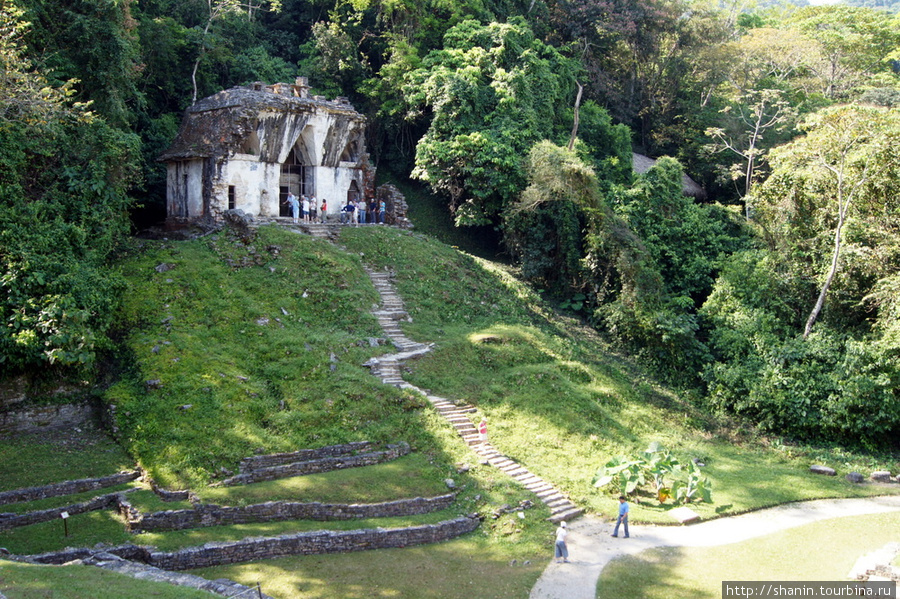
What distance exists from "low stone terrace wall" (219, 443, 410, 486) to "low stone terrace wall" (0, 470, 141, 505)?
2.41 metres

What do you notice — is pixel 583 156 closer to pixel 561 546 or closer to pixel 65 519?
pixel 561 546

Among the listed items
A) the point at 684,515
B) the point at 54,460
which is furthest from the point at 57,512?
the point at 684,515

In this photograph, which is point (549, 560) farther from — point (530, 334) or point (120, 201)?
point (120, 201)

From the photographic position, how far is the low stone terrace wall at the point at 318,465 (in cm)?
1661

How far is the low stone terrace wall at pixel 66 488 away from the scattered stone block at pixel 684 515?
43.3 ft

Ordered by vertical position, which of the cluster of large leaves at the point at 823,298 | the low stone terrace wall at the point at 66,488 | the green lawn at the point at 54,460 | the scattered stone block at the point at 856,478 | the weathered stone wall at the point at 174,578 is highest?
the cluster of large leaves at the point at 823,298

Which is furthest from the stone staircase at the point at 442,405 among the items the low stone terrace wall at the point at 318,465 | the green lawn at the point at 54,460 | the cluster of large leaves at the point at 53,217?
the cluster of large leaves at the point at 53,217

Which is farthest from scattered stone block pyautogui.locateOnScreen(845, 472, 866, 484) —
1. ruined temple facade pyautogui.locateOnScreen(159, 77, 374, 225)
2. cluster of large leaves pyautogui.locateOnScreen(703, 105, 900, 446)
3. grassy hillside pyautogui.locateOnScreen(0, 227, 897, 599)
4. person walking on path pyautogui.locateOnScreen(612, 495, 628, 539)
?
ruined temple facade pyautogui.locateOnScreen(159, 77, 374, 225)

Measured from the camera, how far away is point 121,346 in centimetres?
2039

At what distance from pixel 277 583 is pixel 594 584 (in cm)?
626

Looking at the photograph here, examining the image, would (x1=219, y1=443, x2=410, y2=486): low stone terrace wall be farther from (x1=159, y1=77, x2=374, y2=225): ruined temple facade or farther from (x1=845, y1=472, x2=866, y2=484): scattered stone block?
(x1=159, y1=77, x2=374, y2=225): ruined temple facade

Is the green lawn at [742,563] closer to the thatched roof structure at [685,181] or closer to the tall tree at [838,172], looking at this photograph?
the tall tree at [838,172]

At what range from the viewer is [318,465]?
17531mm

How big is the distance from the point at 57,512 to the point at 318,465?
568 centimetres
